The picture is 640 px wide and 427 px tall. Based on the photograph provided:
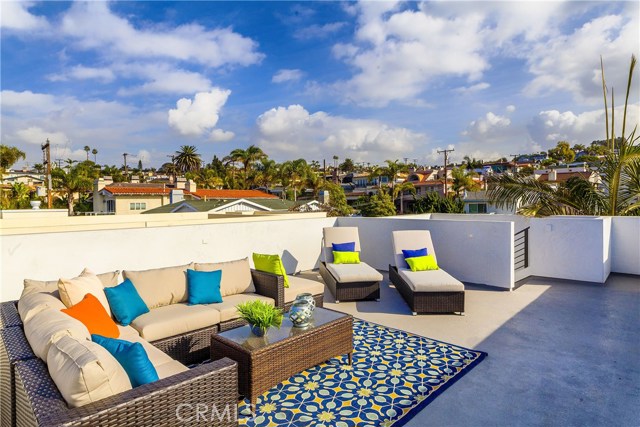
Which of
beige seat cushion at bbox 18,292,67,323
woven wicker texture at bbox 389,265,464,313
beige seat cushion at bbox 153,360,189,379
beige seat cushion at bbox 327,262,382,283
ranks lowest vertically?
woven wicker texture at bbox 389,265,464,313

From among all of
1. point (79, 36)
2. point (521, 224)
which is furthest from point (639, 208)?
point (79, 36)

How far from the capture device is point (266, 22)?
11.1 metres

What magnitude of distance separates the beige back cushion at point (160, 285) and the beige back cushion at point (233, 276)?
0.32m

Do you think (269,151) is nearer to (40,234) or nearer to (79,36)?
(79,36)

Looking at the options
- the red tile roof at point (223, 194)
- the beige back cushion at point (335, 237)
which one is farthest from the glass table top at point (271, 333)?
the red tile roof at point (223, 194)

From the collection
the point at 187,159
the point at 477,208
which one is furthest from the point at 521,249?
the point at 187,159

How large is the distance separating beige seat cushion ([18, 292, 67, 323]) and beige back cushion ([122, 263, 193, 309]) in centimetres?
86

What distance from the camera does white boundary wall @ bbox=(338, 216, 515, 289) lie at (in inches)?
275

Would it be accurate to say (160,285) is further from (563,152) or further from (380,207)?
(563,152)

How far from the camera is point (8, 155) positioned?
29875mm

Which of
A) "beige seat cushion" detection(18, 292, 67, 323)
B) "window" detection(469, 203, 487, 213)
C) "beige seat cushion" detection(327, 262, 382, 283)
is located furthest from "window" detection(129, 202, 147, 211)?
"beige seat cushion" detection(18, 292, 67, 323)

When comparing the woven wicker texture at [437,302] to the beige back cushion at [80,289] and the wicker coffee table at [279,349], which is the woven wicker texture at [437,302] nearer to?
the wicker coffee table at [279,349]

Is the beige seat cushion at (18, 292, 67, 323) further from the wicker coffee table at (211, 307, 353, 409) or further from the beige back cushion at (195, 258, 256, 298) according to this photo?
the beige back cushion at (195, 258, 256, 298)

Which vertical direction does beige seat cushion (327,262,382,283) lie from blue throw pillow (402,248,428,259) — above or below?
below
